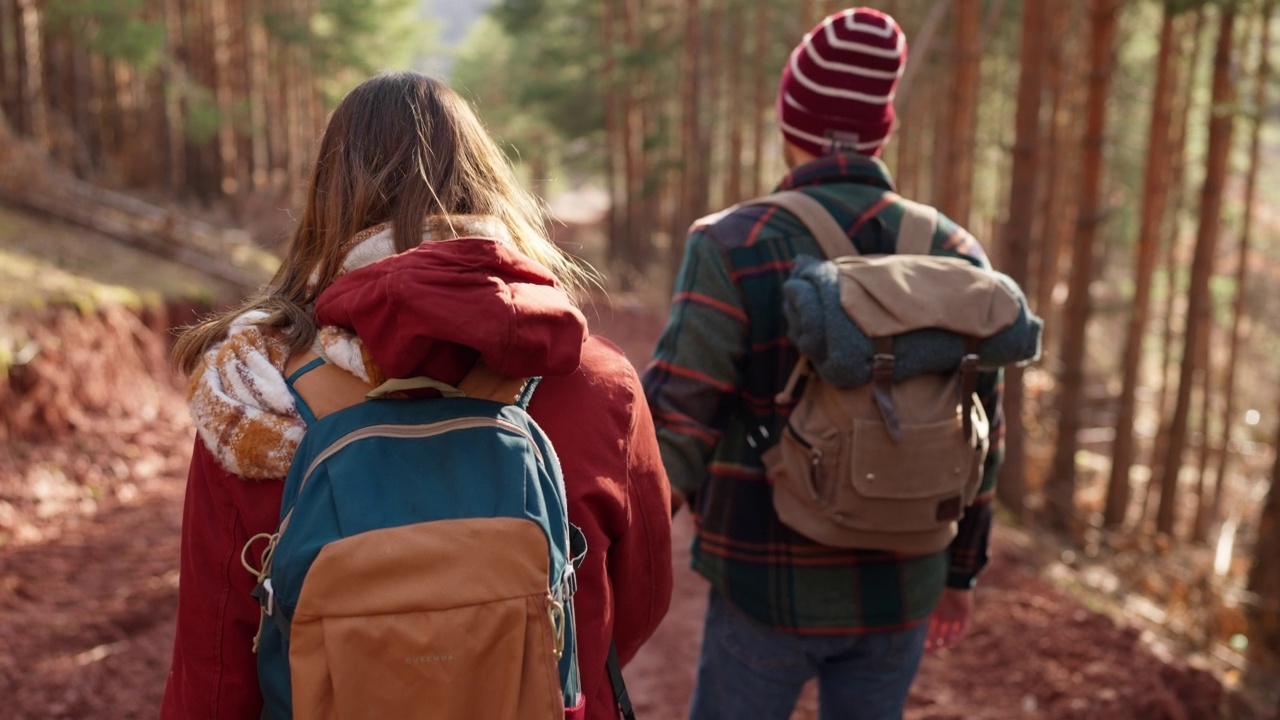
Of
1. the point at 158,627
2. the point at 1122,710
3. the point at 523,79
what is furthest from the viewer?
the point at 523,79

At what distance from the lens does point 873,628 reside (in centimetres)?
241

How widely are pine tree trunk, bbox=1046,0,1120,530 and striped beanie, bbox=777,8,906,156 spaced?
7802 mm

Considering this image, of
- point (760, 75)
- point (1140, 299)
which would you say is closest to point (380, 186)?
point (1140, 299)

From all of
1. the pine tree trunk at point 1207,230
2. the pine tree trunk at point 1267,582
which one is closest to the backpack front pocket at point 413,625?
the pine tree trunk at point 1267,582

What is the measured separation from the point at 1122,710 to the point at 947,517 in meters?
2.54

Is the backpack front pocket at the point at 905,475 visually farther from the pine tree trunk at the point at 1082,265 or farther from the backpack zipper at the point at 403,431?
the pine tree trunk at the point at 1082,265

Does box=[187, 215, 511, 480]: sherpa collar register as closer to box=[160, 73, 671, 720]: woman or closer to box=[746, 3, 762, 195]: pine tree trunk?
box=[160, 73, 671, 720]: woman

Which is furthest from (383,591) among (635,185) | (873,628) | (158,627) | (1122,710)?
(635,185)

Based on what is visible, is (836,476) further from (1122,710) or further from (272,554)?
(1122,710)

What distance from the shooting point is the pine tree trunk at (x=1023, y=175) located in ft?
28.0

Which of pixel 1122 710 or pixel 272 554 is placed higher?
pixel 272 554

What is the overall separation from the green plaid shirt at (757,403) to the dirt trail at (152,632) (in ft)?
7.20

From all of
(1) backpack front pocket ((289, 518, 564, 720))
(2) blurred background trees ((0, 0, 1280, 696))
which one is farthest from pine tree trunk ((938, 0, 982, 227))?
(1) backpack front pocket ((289, 518, 564, 720))

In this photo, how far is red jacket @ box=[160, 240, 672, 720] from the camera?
140 centimetres
